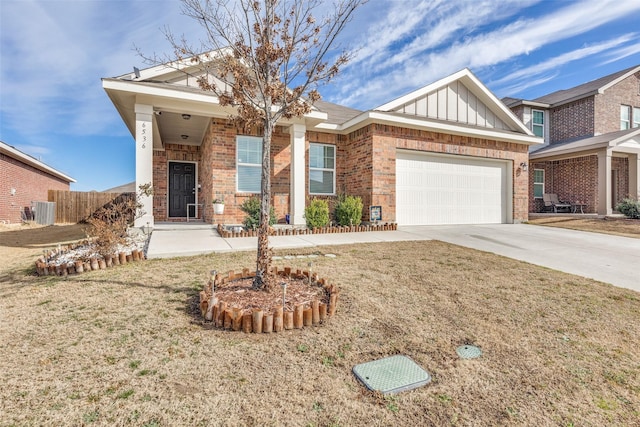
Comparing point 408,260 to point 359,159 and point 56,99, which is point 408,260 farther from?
point 56,99

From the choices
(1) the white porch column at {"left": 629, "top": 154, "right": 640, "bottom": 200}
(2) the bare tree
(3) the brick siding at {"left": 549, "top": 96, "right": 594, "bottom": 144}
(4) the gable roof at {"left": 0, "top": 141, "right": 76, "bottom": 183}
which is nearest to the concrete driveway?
(2) the bare tree

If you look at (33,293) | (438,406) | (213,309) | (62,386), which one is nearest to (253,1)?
(213,309)

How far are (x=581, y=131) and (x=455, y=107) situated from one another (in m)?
9.47

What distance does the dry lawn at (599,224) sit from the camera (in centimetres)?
877

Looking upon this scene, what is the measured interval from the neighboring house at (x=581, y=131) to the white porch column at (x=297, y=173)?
12.2 metres

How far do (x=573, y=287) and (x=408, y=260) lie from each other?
2.18 m

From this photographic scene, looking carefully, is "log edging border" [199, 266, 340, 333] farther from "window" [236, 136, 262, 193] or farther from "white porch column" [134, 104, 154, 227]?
"window" [236, 136, 262, 193]

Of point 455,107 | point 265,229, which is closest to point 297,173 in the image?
point 265,229

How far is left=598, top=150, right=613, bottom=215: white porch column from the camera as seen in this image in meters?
11.6

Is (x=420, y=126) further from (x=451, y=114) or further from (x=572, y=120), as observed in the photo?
(x=572, y=120)

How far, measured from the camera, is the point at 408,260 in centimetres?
509

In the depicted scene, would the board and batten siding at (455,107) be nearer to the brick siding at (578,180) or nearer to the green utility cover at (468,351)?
the brick siding at (578,180)

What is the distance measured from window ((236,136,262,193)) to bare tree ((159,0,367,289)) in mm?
5501

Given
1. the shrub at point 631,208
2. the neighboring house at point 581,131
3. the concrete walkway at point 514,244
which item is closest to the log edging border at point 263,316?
the concrete walkway at point 514,244
